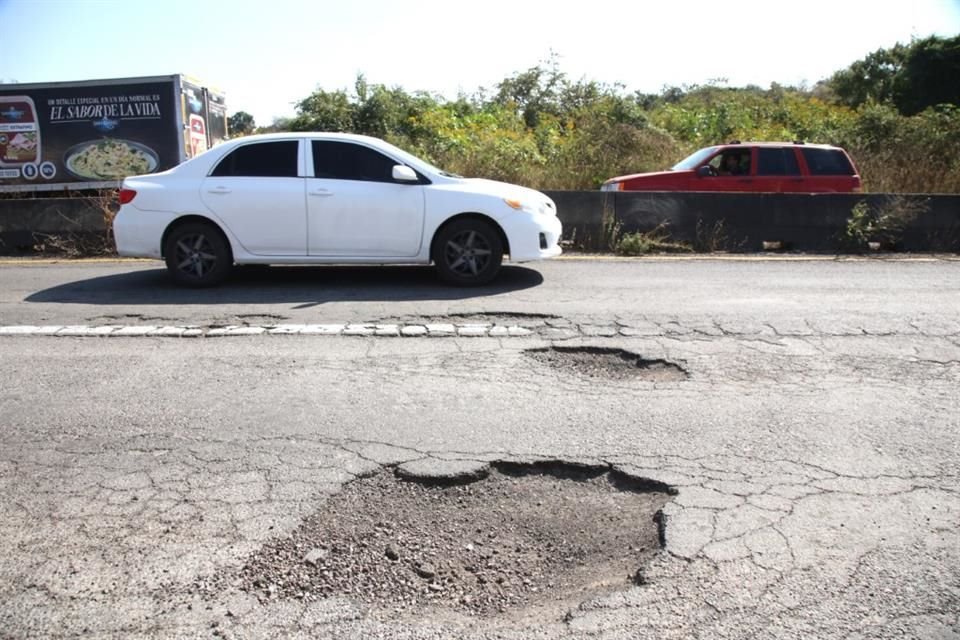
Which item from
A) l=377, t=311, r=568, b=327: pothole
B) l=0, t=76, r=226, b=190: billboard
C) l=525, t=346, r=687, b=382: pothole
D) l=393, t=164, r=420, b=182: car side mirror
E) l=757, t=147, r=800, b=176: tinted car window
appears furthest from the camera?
l=0, t=76, r=226, b=190: billboard

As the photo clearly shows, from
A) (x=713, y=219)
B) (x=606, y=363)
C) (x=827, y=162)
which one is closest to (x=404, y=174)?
(x=606, y=363)

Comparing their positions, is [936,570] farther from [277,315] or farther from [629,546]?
[277,315]

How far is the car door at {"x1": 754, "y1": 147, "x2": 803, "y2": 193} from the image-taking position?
13367 mm

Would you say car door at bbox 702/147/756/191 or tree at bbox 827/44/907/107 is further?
tree at bbox 827/44/907/107

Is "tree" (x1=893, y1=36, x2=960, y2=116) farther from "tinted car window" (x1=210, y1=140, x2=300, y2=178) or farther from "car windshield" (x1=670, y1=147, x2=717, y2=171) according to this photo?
"tinted car window" (x1=210, y1=140, x2=300, y2=178)

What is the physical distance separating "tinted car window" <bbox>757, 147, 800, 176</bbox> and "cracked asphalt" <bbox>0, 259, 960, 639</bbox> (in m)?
6.14

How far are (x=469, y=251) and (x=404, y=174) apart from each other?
105cm

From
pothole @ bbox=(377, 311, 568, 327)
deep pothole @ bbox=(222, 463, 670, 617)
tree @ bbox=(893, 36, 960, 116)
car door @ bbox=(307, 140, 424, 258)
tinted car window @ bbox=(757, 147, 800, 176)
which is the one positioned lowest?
deep pothole @ bbox=(222, 463, 670, 617)

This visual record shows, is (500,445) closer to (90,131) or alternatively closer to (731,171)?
(731,171)

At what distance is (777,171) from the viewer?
528 inches

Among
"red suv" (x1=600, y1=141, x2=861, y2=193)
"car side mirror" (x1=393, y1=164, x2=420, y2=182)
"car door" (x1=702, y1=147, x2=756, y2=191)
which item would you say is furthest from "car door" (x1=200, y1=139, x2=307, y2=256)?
"car door" (x1=702, y1=147, x2=756, y2=191)

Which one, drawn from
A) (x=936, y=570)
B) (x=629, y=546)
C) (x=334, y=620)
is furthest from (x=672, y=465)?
(x=334, y=620)

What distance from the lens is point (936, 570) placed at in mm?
2887

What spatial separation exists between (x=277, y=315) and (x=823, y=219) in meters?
8.44
